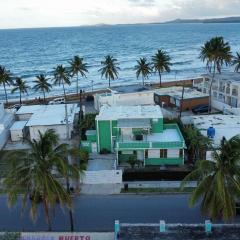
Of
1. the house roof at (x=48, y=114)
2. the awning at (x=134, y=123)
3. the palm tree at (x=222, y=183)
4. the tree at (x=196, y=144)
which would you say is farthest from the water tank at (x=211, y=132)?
the palm tree at (x=222, y=183)

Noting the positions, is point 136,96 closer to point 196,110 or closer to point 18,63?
point 196,110

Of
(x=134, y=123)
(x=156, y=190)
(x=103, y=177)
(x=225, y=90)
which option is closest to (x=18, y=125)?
(x=134, y=123)

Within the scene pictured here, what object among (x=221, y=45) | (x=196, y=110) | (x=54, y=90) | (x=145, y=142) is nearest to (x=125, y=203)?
(x=145, y=142)

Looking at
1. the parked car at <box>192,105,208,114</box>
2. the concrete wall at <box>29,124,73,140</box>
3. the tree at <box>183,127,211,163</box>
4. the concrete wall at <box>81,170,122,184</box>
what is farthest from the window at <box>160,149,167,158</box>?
the parked car at <box>192,105,208,114</box>

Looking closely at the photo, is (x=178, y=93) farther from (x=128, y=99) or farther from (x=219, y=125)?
(x=219, y=125)

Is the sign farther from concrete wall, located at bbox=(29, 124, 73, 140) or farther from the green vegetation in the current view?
concrete wall, located at bbox=(29, 124, 73, 140)

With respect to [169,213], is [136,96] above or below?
above
